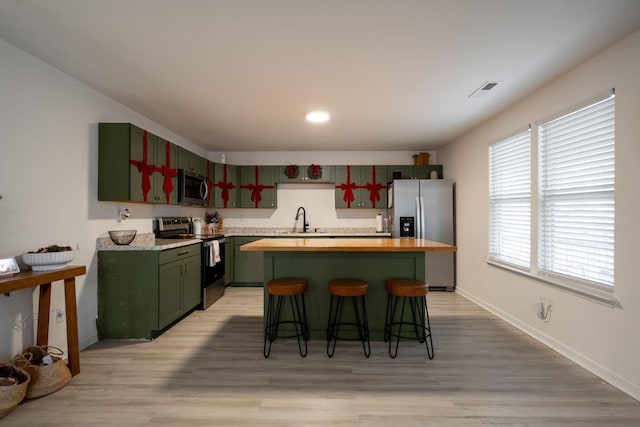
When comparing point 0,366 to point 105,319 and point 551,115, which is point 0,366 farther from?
point 551,115

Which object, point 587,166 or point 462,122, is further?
point 462,122

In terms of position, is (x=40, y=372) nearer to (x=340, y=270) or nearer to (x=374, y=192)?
(x=340, y=270)

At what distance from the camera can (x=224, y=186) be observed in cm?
584

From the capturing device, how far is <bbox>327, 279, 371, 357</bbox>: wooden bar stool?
112 inches

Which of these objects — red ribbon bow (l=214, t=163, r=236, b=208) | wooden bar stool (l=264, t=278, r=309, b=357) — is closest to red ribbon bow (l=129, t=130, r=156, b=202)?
wooden bar stool (l=264, t=278, r=309, b=357)

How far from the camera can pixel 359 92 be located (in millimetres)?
3244

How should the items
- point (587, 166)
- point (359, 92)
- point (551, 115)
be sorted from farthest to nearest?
point (359, 92)
point (551, 115)
point (587, 166)

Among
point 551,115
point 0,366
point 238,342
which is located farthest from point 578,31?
point 0,366

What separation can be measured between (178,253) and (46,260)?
1.38 meters

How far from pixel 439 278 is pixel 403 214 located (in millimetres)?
1209

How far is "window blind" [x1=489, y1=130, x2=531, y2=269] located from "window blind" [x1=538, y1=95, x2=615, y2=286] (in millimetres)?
264

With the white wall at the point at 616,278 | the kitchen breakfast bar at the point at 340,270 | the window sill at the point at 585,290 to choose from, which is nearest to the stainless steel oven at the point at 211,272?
the kitchen breakfast bar at the point at 340,270

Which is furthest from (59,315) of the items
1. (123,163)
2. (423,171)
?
(423,171)

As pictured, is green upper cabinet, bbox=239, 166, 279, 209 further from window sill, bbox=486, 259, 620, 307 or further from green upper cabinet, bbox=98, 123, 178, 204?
window sill, bbox=486, 259, 620, 307
